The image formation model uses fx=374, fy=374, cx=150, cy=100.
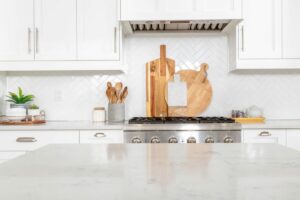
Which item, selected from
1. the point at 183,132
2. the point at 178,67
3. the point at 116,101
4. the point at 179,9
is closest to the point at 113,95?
the point at 116,101

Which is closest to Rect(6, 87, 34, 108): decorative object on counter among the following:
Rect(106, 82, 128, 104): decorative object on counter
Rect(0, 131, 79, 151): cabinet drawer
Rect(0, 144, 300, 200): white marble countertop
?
Rect(0, 131, 79, 151): cabinet drawer

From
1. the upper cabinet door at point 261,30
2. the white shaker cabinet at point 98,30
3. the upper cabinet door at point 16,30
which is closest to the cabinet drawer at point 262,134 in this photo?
the upper cabinet door at point 261,30

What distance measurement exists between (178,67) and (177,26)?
0.40m

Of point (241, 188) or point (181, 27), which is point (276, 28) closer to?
point (181, 27)

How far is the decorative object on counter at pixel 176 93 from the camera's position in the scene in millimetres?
3557

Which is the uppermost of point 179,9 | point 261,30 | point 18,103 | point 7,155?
point 179,9

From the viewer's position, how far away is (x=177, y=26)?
3459mm

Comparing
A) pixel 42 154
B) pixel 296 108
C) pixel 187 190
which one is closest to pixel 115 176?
pixel 187 190

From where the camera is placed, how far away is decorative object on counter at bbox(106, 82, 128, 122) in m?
3.29

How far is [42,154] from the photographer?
1306 mm

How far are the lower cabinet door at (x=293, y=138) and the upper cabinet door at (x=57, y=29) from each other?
189 cm

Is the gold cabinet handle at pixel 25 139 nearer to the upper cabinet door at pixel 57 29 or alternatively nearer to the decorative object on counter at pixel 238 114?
the upper cabinet door at pixel 57 29

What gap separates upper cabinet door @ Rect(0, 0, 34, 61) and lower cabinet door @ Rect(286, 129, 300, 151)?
2.23 metres

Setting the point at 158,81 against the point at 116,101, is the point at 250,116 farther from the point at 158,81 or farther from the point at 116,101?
the point at 116,101
